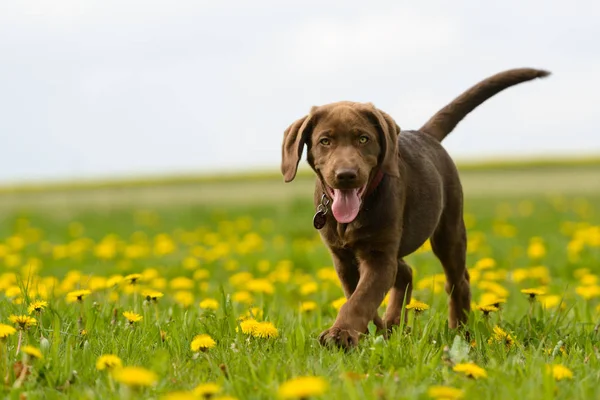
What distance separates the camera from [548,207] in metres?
14.9

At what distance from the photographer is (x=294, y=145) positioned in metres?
3.64

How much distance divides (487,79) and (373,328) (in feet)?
7.33

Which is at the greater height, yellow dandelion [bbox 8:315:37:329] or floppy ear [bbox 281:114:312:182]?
floppy ear [bbox 281:114:312:182]

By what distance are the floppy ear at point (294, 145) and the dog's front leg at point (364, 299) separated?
543 mm

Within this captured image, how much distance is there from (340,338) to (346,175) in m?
0.70

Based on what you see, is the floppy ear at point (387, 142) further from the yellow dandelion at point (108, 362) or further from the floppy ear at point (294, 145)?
the yellow dandelion at point (108, 362)

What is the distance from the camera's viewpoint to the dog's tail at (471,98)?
4.71 meters

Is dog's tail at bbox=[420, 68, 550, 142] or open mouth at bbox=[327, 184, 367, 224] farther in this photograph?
dog's tail at bbox=[420, 68, 550, 142]

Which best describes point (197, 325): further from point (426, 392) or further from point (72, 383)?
point (426, 392)

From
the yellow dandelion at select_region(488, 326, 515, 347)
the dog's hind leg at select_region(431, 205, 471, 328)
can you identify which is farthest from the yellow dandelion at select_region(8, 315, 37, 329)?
Answer: the dog's hind leg at select_region(431, 205, 471, 328)

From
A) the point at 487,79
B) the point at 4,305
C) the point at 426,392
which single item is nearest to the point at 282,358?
the point at 426,392

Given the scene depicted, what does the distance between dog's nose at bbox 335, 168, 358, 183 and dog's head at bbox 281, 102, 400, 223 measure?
40 mm

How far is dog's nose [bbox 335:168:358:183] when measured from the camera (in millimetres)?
3285

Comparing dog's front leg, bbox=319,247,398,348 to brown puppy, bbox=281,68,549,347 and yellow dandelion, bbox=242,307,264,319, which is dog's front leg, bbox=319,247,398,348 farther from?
yellow dandelion, bbox=242,307,264,319
